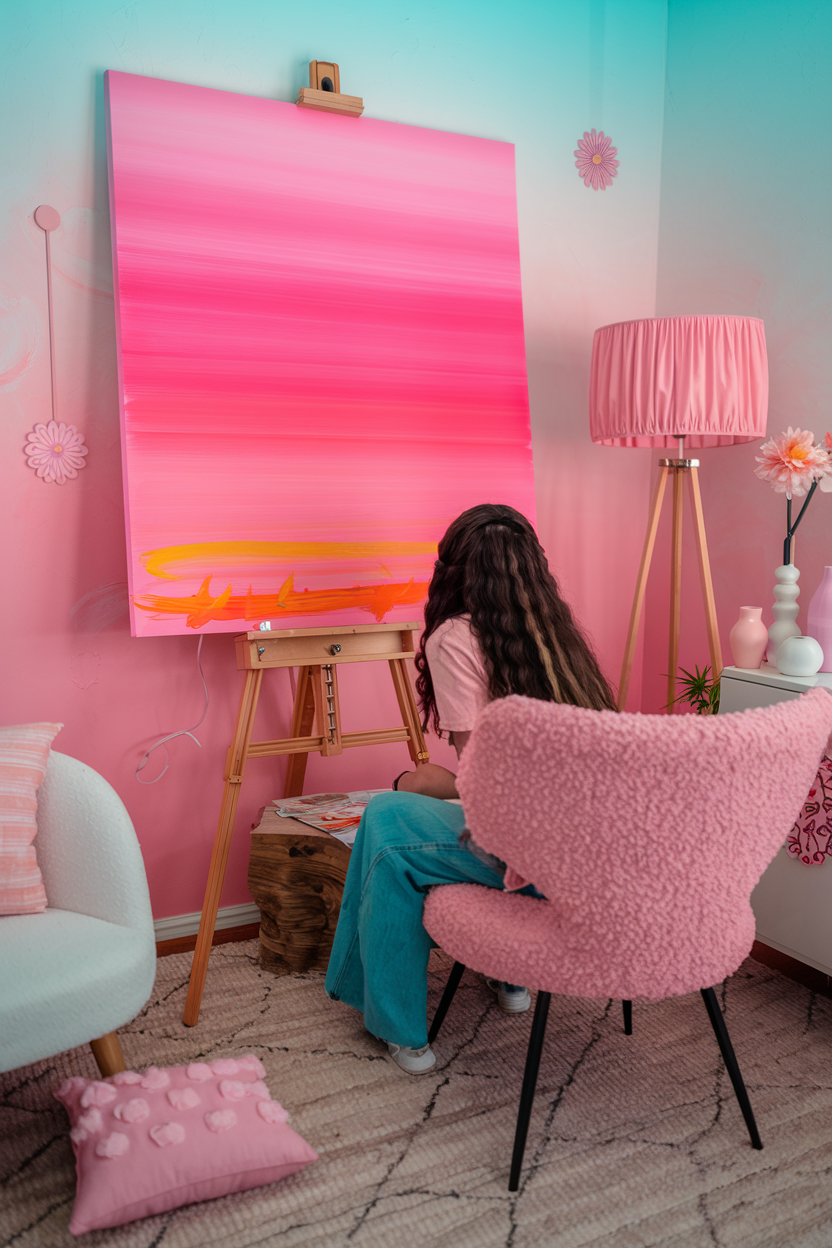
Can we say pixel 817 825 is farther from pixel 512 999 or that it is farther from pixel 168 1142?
pixel 168 1142

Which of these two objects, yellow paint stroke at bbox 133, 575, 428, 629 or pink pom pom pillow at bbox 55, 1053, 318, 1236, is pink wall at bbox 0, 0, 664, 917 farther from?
pink pom pom pillow at bbox 55, 1053, 318, 1236

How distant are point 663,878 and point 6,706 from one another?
5.13 feet

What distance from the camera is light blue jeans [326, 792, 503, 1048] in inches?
61.1

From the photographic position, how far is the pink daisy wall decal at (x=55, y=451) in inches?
79.4

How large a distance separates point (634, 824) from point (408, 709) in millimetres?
1023

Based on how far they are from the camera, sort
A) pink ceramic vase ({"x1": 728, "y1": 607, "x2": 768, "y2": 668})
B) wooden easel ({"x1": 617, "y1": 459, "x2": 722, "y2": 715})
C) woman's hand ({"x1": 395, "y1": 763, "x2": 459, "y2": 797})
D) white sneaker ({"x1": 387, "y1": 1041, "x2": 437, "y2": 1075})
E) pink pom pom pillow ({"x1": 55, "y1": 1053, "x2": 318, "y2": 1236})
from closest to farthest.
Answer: pink pom pom pillow ({"x1": 55, "y1": 1053, "x2": 318, "y2": 1236}), white sneaker ({"x1": 387, "y1": 1041, "x2": 437, "y2": 1075}), woman's hand ({"x1": 395, "y1": 763, "x2": 459, "y2": 797}), pink ceramic vase ({"x1": 728, "y1": 607, "x2": 768, "y2": 668}), wooden easel ({"x1": 617, "y1": 459, "x2": 722, "y2": 715})

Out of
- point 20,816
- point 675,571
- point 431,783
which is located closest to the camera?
point 20,816

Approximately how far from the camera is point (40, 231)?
1.98 meters

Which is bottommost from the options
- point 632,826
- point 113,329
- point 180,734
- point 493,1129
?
point 493,1129

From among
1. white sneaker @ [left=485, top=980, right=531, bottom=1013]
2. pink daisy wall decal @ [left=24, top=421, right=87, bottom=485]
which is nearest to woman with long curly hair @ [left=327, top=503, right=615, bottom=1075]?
white sneaker @ [left=485, top=980, right=531, bottom=1013]

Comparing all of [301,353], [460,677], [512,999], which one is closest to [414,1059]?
[512,999]

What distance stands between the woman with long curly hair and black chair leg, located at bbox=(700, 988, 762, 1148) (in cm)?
40

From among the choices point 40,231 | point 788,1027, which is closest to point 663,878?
point 788,1027

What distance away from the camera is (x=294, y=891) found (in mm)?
2037
